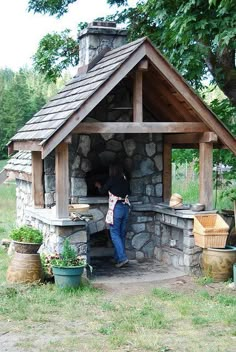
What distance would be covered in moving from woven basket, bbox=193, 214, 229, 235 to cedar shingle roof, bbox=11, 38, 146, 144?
2.49m

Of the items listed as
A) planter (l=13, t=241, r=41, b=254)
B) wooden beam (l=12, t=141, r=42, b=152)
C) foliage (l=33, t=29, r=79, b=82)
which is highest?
A: foliage (l=33, t=29, r=79, b=82)

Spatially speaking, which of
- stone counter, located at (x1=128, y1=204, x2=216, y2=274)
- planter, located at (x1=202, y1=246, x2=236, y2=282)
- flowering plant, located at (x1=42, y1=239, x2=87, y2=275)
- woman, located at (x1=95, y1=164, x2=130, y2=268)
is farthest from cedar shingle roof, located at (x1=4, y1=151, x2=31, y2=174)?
planter, located at (x1=202, y1=246, x2=236, y2=282)

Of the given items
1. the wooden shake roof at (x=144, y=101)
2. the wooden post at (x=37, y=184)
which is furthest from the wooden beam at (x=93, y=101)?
the wooden post at (x=37, y=184)

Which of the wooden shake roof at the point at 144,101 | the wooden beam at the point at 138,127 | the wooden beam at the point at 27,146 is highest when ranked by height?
the wooden shake roof at the point at 144,101

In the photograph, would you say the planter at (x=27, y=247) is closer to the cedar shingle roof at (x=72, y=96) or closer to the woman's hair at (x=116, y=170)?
the cedar shingle roof at (x=72, y=96)

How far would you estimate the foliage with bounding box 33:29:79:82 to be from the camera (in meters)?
15.3

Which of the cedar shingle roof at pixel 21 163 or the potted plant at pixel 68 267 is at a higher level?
the cedar shingle roof at pixel 21 163

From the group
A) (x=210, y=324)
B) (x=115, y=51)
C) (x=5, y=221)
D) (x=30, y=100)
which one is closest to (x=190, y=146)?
(x=115, y=51)

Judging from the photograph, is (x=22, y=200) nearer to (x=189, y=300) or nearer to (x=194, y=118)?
(x=194, y=118)

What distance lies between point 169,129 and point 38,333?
401 centimetres

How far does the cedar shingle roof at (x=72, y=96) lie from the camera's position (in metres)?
8.76

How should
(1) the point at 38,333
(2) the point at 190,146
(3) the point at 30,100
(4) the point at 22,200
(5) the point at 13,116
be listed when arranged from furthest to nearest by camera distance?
(3) the point at 30,100 < (5) the point at 13,116 < (4) the point at 22,200 < (2) the point at 190,146 < (1) the point at 38,333

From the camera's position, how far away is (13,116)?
38219mm

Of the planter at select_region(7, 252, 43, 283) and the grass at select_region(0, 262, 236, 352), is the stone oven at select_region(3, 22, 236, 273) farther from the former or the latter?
the grass at select_region(0, 262, 236, 352)
